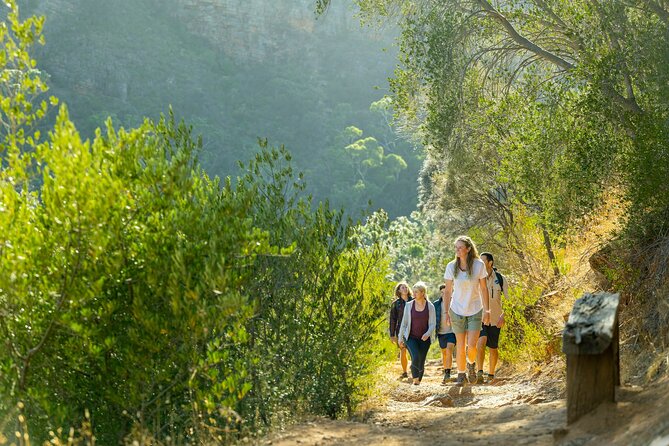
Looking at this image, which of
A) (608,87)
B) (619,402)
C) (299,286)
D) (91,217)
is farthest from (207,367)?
(608,87)

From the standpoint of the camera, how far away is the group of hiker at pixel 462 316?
9.79 meters

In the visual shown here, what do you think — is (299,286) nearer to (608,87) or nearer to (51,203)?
(51,203)

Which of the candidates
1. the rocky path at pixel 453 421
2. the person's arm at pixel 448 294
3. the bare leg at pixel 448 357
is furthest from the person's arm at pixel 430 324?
the rocky path at pixel 453 421

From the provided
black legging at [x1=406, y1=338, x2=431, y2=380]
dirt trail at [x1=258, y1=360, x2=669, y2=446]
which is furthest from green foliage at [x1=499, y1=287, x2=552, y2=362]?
dirt trail at [x1=258, y1=360, x2=669, y2=446]

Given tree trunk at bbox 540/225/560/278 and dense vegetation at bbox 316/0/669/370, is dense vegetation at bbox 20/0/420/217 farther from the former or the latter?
dense vegetation at bbox 316/0/669/370

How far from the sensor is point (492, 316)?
34.7ft

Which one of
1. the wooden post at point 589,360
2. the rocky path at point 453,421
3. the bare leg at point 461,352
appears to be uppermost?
the bare leg at point 461,352

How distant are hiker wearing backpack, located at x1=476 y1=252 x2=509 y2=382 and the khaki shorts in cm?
59

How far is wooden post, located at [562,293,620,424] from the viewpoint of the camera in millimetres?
5285

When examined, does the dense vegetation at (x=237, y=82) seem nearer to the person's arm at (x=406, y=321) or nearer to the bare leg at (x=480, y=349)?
the person's arm at (x=406, y=321)

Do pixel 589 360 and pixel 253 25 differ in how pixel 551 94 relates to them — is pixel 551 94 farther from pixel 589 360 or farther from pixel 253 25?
pixel 253 25

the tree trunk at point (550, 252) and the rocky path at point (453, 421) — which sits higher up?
the tree trunk at point (550, 252)

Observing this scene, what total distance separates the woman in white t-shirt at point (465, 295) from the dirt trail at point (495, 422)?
51 cm

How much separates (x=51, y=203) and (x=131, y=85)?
7951 centimetres
